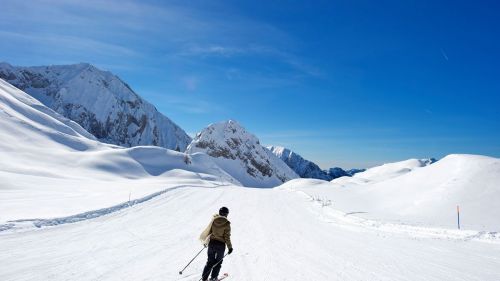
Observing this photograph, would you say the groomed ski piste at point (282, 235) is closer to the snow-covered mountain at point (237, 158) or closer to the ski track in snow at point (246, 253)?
the ski track in snow at point (246, 253)

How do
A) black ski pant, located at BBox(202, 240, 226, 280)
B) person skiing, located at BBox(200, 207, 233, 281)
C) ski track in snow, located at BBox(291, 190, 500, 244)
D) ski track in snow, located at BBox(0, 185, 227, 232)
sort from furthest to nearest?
1. ski track in snow, located at BBox(291, 190, 500, 244)
2. ski track in snow, located at BBox(0, 185, 227, 232)
3. person skiing, located at BBox(200, 207, 233, 281)
4. black ski pant, located at BBox(202, 240, 226, 280)

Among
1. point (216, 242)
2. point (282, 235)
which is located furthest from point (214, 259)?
point (282, 235)

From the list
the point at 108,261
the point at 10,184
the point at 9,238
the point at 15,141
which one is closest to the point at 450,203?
the point at 108,261

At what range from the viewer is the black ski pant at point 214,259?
856cm

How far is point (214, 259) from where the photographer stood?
874 cm

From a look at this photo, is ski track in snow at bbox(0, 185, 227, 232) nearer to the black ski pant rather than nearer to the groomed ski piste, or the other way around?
the groomed ski piste

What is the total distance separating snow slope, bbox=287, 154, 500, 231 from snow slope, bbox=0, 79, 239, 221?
1806 centimetres

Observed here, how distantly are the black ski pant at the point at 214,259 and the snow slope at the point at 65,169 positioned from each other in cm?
1063

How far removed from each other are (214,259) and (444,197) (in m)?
20.8

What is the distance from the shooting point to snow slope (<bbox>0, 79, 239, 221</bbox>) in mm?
21875

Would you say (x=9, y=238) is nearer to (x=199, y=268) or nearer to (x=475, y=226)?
(x=199, y=268)

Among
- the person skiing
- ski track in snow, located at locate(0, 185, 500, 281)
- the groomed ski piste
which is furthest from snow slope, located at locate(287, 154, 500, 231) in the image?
the person skiing

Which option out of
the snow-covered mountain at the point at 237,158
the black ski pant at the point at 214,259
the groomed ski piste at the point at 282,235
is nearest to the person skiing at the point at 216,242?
the black ski pant at the point at 214,259

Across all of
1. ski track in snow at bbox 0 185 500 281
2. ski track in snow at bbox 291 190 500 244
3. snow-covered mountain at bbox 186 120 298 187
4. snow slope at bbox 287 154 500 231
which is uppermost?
snow-covered mountain at bbox 186 120 298 187
